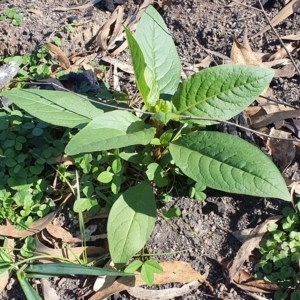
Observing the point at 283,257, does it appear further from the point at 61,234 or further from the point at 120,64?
the point at 120,64

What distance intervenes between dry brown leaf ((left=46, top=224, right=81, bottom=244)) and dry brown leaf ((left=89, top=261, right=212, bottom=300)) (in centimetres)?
30

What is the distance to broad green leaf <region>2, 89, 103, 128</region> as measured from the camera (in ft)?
7.57

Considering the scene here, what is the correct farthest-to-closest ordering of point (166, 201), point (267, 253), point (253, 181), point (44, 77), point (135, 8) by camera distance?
point (135, 8)
point (44, 77)
point (166, 201)
point (267, 253)
point (253, 181)

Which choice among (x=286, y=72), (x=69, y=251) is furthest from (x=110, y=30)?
(x=69, y=251)

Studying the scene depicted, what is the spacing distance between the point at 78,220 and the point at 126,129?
21.4 inches

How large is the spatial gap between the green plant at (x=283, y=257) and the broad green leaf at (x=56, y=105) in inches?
39.5

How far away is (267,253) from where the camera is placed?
2.17 meters

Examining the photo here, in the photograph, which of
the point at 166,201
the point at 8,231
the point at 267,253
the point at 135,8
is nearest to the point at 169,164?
the point at 166,201

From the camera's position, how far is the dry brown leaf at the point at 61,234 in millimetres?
2389

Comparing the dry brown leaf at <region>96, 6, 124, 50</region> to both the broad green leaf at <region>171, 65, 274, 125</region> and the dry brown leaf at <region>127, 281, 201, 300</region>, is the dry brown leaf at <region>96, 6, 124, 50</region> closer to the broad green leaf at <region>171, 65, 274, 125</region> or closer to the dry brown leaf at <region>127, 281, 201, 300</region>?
the broad green leaf at <region>171, 65, 274, 125</region>

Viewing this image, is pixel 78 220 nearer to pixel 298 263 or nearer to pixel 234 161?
pixel 234 161

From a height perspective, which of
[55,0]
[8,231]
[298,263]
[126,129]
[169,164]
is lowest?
[8,231]

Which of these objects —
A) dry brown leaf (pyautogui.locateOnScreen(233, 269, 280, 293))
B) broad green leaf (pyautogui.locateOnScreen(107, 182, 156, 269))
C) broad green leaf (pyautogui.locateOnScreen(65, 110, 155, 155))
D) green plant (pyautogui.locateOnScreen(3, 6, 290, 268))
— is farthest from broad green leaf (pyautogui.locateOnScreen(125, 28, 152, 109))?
dry brown leaf (pyautogui.locateOnScreen(233, 269, 280, 293))

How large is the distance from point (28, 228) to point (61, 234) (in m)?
0.17
